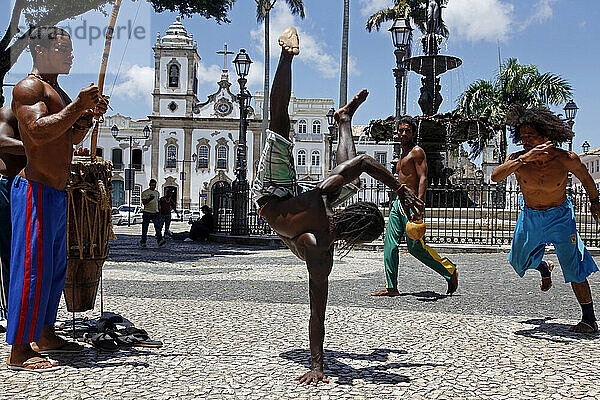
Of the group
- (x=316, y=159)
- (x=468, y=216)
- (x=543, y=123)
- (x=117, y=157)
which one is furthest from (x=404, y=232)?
(x=117, y=157)

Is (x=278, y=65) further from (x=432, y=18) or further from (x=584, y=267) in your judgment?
(x=432, y=18)

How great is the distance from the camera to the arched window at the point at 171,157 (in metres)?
63.2

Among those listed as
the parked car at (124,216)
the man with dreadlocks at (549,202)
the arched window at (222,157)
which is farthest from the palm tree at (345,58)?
the arched window at (222,157)

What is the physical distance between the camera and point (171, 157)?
63.4 m

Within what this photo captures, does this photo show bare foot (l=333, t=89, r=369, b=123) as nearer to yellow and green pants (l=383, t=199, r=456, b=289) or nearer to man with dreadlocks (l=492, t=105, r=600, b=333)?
man with dreadlocks (l=492, t=105, r=600, b=333)

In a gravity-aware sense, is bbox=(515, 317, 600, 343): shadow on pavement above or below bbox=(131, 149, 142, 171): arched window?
below

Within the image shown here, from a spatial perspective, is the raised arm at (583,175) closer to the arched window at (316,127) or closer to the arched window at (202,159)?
the arched window at (202,159)

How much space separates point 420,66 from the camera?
17688 millimetres

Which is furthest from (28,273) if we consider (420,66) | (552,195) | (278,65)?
(420,66)

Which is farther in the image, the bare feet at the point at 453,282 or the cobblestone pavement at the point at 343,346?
the bare feet at the point at 453,282

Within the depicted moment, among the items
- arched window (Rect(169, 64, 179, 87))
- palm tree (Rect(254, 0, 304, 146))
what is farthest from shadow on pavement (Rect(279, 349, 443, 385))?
arched window (Rect(169, 64, 179, 87))

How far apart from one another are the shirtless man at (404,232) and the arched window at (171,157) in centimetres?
5851

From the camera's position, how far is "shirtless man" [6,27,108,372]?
3.66 m

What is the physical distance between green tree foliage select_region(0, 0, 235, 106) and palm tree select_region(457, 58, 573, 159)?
20.7m
